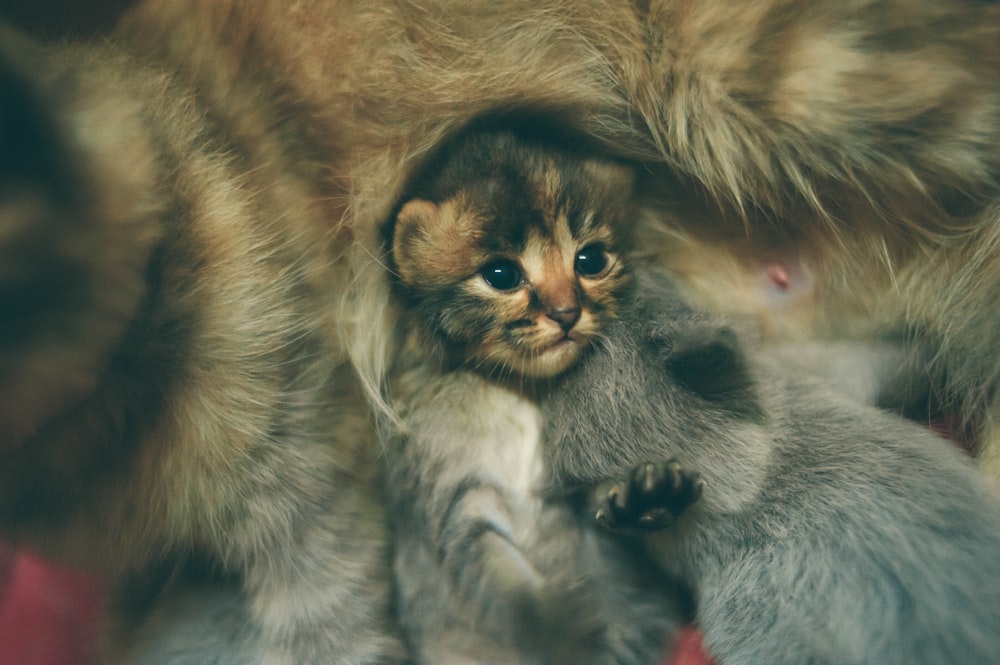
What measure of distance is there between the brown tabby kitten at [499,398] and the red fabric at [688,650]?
0.07ft

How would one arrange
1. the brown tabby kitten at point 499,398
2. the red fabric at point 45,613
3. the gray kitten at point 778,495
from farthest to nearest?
the red fabric at point 45,613 → the brown tabby kitten at point 499,398 → the gray kitten at point 778,495

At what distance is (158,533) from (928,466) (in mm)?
712

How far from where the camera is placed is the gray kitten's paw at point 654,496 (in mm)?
Answer: 711

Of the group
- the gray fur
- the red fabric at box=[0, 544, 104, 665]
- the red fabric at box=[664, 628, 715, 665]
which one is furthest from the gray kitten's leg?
the red fabric at box=[0, 544, 104, 665]

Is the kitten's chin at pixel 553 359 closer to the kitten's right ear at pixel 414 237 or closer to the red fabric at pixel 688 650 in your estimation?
the kitten's right ear at pixel 414 237

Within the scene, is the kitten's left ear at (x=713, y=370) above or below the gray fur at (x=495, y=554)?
above

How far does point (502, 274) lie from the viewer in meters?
0.80

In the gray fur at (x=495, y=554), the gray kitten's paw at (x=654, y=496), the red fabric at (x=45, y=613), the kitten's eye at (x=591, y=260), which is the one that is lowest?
the red fabric at (x=45, y=613)

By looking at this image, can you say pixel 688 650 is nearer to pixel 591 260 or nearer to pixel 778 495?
pixel 778 495

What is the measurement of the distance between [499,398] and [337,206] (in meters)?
0.27

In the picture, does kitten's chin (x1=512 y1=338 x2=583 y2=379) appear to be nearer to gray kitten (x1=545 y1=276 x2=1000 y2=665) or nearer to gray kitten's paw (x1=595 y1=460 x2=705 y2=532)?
gray kitten (x1=545 y1=276 x2=1000 y2=665)

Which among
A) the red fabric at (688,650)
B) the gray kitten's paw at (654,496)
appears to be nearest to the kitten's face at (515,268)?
the gray kitten's paw at (654,496)

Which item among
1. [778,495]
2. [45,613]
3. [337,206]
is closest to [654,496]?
[778,495]

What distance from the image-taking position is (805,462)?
744mm
